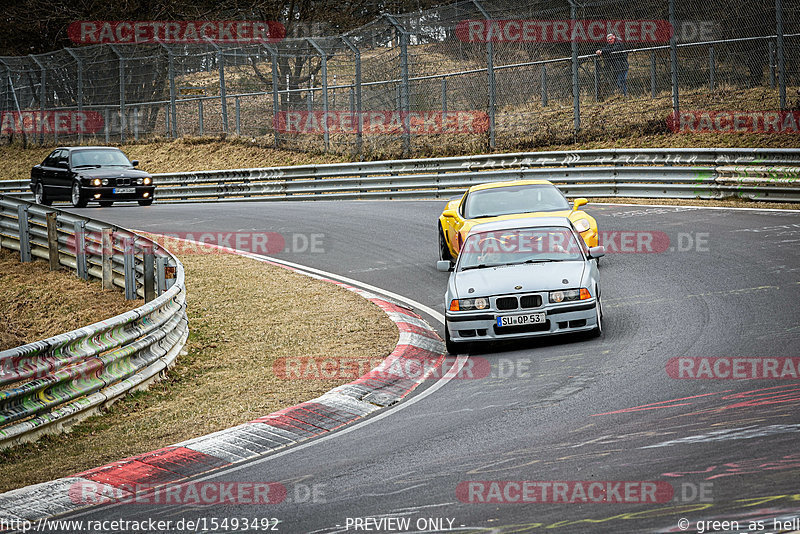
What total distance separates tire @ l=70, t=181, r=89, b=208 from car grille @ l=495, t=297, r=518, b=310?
56.8 ft

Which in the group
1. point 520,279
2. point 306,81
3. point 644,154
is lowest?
point 520,279

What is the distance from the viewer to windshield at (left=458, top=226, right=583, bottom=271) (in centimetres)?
1065

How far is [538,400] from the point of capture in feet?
25.0

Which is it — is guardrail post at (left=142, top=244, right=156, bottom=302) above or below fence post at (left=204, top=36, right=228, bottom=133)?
below

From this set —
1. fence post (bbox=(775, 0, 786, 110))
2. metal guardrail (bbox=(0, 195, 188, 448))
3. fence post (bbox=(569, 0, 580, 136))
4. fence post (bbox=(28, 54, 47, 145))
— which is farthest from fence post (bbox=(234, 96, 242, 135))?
metal guardrail (bbox=(0, 195, 188, 448))

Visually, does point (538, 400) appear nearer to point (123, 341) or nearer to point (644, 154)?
point (123, 341)

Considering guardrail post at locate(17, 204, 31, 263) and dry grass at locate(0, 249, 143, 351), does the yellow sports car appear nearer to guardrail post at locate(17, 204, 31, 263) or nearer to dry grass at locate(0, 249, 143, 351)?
dry grass at locate(0, 249, 143, 351)

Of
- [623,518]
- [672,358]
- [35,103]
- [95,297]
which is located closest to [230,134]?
[35,103]

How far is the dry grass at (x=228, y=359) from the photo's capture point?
7246 mm

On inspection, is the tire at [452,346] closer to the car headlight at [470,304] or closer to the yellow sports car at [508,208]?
the car headlight at [470,304]

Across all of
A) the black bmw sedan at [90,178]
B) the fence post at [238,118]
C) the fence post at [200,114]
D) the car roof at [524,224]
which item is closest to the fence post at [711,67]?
the car roof at [524,224]

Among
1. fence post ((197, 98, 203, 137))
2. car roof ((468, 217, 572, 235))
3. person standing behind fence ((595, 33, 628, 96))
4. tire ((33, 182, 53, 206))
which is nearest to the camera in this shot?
car roof ((468, 217, 572, 235))

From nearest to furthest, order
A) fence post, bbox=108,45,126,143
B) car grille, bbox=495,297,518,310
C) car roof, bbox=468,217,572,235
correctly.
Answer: car grille, bbox=495,297,518,310 < car roof, bbox=468,217,572,235 < fence post, bbox=108,45,126,143

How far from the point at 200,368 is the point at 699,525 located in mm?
6613
